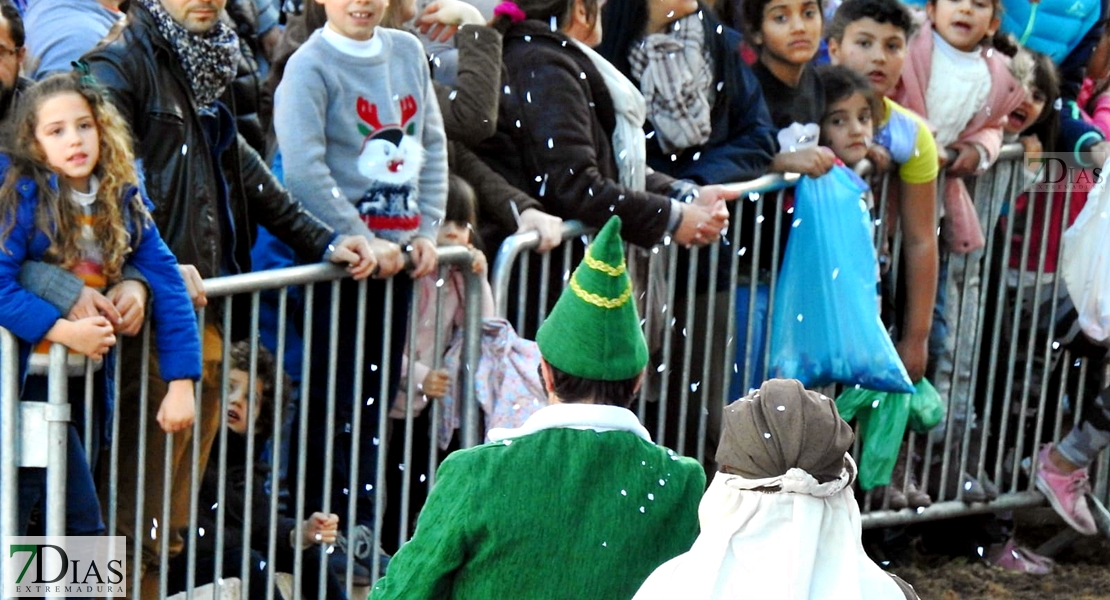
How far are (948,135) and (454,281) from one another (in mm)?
2422

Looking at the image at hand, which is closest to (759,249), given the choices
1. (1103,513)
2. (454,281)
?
(454,281)

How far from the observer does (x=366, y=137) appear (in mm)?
6285

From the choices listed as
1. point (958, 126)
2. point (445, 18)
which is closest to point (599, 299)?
point (445, 18)

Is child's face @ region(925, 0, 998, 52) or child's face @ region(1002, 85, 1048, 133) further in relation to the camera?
child's face @ region(1002, 85, 1048, 133)

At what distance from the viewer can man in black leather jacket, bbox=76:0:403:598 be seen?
18.2ft

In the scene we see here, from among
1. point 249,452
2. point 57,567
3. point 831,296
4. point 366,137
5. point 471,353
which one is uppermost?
point 366,137

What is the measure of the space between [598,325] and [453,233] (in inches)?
88.0

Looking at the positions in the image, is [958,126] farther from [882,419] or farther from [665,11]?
[665,11]

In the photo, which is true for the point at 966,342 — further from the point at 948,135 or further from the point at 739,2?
the point at 739,2

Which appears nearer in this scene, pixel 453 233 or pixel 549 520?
pixel 549 520

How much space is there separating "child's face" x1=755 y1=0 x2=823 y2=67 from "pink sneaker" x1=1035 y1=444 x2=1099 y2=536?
2.11 m

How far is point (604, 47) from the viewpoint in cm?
722

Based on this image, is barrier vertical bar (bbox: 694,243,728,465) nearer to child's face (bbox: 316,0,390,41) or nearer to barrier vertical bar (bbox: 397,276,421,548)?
barrier vertical bar (bbox: 397,276,421,548)

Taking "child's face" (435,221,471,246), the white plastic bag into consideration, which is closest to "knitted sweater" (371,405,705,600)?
"child's face" (435,221,471,246)
